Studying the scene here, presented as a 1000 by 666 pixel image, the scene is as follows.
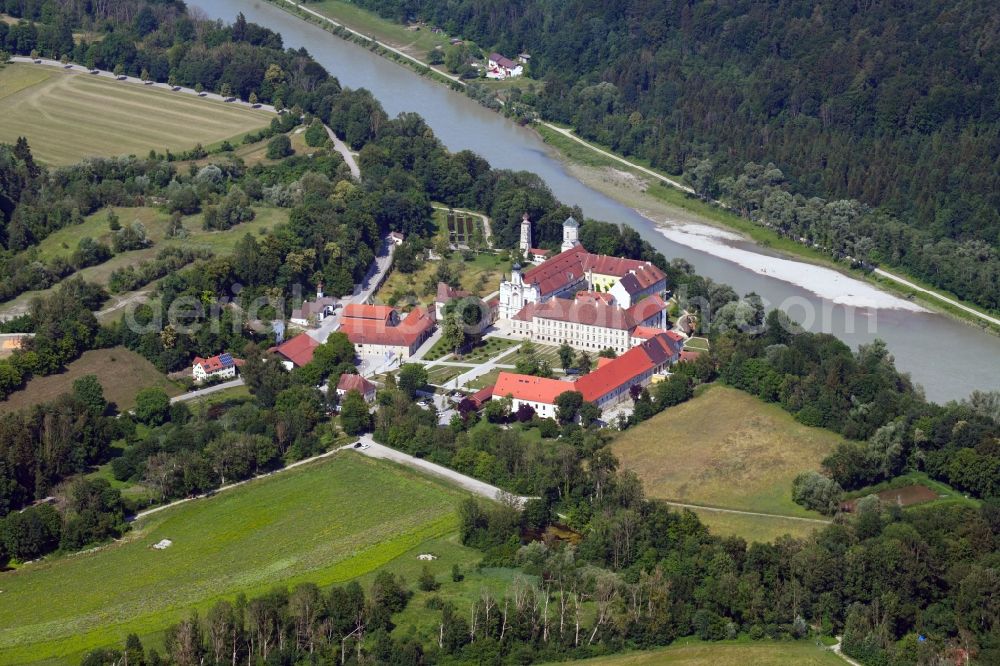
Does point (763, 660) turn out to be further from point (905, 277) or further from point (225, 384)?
point (905, 277)

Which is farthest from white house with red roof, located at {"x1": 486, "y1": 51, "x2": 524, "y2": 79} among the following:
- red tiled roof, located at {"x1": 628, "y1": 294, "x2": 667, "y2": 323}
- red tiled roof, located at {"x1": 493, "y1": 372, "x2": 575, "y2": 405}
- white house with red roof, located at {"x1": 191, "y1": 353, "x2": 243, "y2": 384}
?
red tiled roof, located at {"x1": 493, "y1": 372, "x2": 575, "y2": 405}

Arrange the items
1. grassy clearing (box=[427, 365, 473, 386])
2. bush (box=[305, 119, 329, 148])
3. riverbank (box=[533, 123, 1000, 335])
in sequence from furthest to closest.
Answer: bush (box=[305, 119, 329, 148]), riverbank (box=[533, 123, 1000, 335]), grassy clearing (box=[427, 365, 473, 386])

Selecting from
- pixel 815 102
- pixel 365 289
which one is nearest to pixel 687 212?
pixel 815 102

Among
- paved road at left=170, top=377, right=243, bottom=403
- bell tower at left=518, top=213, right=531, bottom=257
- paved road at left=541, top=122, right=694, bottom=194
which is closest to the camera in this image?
paved road at left=170, top=377, right=243, bottom=403

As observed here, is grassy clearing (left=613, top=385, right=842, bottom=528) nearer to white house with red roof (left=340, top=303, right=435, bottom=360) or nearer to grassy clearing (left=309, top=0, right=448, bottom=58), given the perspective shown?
white house with red roof (left=340, top=303, right=435, bottom=360)

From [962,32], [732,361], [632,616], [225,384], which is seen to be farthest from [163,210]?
[962,32]

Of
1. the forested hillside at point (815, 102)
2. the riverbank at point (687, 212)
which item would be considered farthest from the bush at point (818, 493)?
the forested hillside at point (815, 102)

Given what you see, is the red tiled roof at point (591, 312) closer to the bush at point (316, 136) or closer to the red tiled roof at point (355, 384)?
the red tiled roof at point (355, 384)
